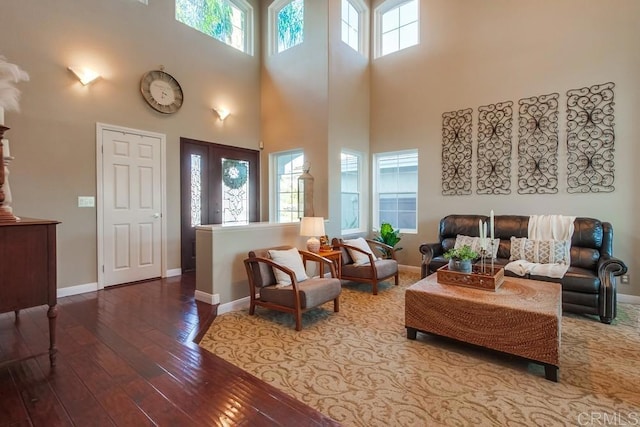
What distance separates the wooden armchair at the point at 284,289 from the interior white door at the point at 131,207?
2.18 meters

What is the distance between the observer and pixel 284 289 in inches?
122

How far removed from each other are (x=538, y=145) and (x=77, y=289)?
256 inches

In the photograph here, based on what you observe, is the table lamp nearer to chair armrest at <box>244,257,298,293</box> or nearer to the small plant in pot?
chair armrest at <box>244,257,298,293</box>

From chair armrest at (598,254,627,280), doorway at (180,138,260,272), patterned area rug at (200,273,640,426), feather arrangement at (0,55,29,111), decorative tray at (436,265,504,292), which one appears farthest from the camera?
doorway at (180,138,260,272)

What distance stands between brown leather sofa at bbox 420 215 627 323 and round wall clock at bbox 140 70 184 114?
4.42m

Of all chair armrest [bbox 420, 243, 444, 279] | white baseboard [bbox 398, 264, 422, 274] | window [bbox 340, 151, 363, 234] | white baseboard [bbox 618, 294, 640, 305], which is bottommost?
white baseboard [bbox 618, 294, 640, 305]

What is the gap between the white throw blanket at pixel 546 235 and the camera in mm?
3504

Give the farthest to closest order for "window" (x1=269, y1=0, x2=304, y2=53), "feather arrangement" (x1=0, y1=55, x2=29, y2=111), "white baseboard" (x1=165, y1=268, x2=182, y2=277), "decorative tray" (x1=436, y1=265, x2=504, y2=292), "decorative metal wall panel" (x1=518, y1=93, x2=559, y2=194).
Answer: "window" (x1=269, y1=0, x2=304, y2=53), "white baseboard" (x1=165, y1=268, x2=182, y2=277), "decorative metal wall panel" (x1=518, y1=93, x2=559, y2=194), "decorative tray" (x1=436, y1=265, x2=504, y2=292), "feather arrangement" (x1=0, y1=55, x2=29, y2=111)

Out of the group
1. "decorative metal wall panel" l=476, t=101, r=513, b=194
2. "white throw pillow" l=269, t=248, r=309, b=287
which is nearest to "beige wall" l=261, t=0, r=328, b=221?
"white throw pillow" l=269, t=248, r=309, b=287

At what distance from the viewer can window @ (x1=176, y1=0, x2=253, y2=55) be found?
5.05 meters

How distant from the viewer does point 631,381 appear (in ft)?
6.99

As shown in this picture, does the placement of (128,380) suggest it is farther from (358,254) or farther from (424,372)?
(358,254)

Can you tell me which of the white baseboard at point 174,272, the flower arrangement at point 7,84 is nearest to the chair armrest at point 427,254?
the white baseboard at point 174,272

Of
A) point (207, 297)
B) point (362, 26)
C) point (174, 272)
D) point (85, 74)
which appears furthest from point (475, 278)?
point (362, 26)
